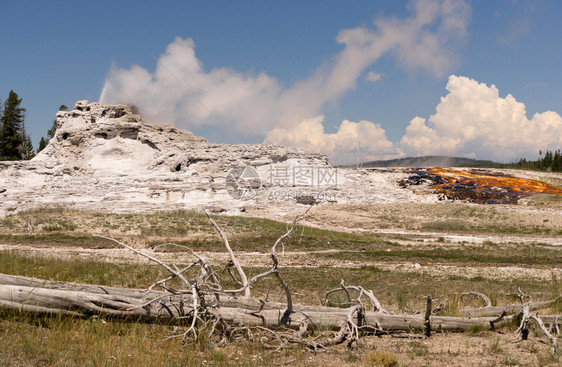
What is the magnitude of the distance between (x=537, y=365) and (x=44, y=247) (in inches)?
964

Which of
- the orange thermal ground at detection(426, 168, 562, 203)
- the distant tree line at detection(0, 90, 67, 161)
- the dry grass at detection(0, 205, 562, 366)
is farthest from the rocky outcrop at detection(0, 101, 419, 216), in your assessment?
the distant tree line at detection(0, 90, 67, 161)

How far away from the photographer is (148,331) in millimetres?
6695

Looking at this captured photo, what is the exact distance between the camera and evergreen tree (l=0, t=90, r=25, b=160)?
68312mm

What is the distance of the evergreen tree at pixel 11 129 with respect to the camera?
224ft

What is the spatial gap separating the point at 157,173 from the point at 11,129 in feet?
136

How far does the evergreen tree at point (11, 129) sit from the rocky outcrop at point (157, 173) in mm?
25674

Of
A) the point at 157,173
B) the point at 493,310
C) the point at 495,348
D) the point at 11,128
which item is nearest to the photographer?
the point at 495,348

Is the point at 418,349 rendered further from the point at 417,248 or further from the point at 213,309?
the point at 417,248

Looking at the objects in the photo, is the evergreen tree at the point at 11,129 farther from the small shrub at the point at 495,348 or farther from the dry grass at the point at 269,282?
the small shrub at the point at 495,348

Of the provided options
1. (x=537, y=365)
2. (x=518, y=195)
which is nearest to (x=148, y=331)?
(x=537, y=365)

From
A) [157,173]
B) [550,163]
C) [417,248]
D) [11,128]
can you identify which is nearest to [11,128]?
[11,128]

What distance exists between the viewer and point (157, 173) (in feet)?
153

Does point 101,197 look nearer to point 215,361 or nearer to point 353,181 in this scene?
point 353,181

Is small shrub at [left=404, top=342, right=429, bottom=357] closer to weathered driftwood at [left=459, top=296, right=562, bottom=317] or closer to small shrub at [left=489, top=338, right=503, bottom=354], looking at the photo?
small shrub at [left=489, top=338, right=503, bottom=354]
